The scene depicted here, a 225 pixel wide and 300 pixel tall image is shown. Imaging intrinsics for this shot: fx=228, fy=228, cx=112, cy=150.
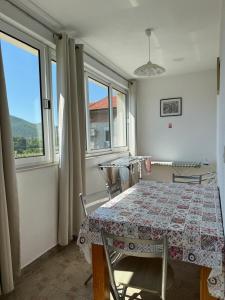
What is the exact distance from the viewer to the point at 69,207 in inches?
99.5

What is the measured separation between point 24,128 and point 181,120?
3324 mm

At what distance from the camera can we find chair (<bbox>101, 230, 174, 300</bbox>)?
111 centimetres

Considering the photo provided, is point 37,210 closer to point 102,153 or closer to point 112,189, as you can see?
point 112,189

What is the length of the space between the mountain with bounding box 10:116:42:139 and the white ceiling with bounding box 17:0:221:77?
3.45 ft

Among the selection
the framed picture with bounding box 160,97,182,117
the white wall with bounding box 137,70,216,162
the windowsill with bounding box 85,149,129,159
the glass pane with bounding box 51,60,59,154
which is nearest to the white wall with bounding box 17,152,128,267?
the glass pane with bounding box 51,60,59,154

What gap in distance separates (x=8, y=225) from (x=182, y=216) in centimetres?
129

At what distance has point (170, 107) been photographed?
4.71 meters

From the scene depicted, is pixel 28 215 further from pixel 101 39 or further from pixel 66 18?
pixel 101 39

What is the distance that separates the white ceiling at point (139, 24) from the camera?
212 centimetres

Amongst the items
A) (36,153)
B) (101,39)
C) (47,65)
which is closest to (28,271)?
(36,153)

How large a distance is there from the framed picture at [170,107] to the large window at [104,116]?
798 millimetres

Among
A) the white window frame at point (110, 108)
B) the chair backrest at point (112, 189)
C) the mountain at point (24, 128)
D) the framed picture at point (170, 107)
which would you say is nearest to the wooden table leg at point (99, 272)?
the chair backrest at point (112, 189)

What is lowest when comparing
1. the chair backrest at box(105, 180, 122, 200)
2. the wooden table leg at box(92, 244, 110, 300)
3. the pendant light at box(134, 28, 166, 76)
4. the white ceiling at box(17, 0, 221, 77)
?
the wooden table leg at box(92, 244, 110, 300)

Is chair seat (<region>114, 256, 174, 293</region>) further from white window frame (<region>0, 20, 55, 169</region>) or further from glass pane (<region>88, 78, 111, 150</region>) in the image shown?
glass pane (<region>88, 78, 111, 150</region>)
